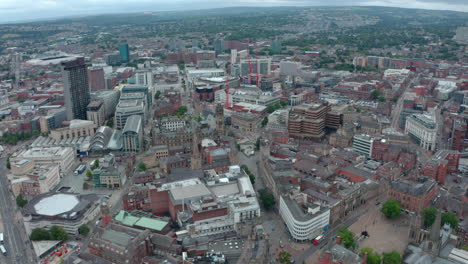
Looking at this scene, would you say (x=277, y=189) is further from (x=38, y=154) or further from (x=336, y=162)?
(x=38, y=154)

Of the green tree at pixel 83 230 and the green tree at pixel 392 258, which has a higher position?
the green tree at pixel 392 258

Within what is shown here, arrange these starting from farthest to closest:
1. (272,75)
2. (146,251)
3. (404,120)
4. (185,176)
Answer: (272,75) → (404,120) → (185,176) → (146,251)

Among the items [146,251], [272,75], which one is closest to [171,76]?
[272,75]

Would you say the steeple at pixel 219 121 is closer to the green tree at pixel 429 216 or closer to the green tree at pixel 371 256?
the green tree at pixel 429 216

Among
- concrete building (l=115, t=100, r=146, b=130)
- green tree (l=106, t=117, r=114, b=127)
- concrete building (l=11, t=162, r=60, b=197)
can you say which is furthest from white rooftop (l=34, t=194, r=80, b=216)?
green tree (l=106, t=117, r=114, b=127)

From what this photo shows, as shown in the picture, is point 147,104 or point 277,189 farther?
point 147,104

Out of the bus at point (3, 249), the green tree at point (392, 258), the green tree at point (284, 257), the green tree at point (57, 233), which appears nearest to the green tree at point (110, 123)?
the green tree at point (57, 233)

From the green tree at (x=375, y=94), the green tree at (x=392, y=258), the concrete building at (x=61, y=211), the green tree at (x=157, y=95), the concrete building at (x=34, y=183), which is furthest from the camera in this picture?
the green tree at (x=157, y=95)
